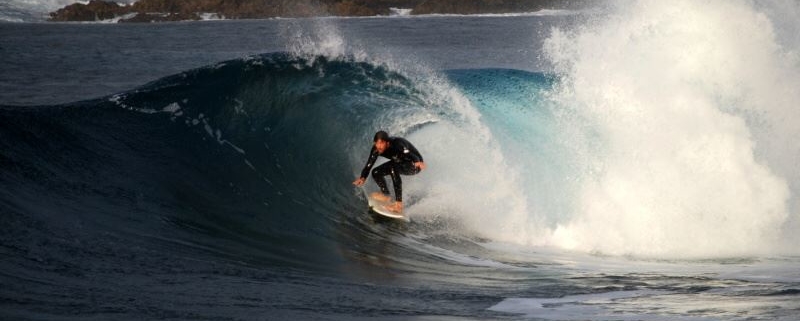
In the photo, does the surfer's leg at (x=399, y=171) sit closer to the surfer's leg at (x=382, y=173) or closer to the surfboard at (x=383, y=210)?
A: the surfer's leg at (x=382, y=173)

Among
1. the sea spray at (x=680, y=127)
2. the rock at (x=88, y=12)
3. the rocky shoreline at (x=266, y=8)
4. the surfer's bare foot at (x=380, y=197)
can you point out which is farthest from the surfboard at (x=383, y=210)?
the rock at (x=88, y=12)

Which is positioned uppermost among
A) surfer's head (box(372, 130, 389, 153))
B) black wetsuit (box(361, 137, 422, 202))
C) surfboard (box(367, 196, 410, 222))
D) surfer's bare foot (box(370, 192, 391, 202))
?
Result: surfer's head (box(372, 130, 389, 153))

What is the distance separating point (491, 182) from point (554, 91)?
6.93ft

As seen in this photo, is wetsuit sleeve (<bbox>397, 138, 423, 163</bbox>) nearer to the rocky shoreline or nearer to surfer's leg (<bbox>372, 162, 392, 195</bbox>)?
surfer's leg (<bbox>372, 162, 392, 195</bbox>)

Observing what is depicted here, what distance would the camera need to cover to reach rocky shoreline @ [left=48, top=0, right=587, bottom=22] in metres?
61.9

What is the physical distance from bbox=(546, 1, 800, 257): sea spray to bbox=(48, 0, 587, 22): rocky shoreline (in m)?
49.9

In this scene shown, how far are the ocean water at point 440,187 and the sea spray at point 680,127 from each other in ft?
0.10

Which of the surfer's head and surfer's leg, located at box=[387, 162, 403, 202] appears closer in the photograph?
the surfer's head

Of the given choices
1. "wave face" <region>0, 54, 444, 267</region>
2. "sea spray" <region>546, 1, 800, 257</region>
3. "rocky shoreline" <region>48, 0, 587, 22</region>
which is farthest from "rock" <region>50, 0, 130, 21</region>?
"sea spray" <region>546, 1, 800, 257</region>

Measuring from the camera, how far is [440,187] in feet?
44.3

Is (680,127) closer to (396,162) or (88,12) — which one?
(396,162)

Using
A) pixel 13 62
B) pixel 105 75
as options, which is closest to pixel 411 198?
pixel 105 75

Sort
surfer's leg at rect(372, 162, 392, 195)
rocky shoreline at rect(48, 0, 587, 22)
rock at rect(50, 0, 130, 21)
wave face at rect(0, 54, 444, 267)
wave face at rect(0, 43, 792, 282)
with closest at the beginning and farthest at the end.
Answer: wave face at rect(0, 54, 444, 267), wave face at rect(0, 43, 792, 282), surfer's leg at rect(372, 162, 392, 195), rock at rect(50, 0, 130, 21), rocky shoreline at rect(48, 0, 587, 22)

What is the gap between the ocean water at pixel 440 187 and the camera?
8445mm
